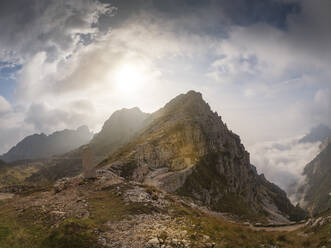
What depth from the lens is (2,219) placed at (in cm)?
2691

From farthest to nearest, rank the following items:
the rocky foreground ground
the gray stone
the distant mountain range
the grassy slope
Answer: the distant mountain range → the gray stone → the rocky foreground ground → the grassy slope

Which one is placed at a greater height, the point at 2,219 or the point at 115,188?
the point at 115,188

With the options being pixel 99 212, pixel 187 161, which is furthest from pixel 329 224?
pixel 187 161

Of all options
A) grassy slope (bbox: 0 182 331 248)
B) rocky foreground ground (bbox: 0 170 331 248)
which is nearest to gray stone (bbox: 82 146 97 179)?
rocky foreground ground (bbox: 0 170 331 248)

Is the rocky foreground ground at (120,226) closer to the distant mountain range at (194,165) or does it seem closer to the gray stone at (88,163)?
the gray stone at (88,163)

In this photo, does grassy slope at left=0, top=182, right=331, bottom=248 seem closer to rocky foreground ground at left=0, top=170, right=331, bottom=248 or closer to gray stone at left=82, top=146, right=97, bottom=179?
rocky foreground ground at left=0, top=170, right=331, bottom=248

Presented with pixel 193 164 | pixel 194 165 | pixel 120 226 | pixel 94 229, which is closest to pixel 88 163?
pixel 120 226

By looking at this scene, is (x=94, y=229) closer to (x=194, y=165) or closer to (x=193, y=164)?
(x=194, y=165)

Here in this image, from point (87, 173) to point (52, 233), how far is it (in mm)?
23559

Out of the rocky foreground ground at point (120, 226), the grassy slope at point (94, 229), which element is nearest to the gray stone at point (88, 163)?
the rocky foreground ground at point (120, 226)

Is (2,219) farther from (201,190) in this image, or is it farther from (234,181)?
(234,181)

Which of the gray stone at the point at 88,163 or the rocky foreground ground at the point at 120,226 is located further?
the gray stone at the point at 88,163

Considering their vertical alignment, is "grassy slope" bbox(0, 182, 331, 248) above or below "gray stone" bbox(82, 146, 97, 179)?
below

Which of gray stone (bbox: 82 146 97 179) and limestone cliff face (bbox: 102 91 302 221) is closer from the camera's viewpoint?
gray stone (bbox: 82 146 97 179)
